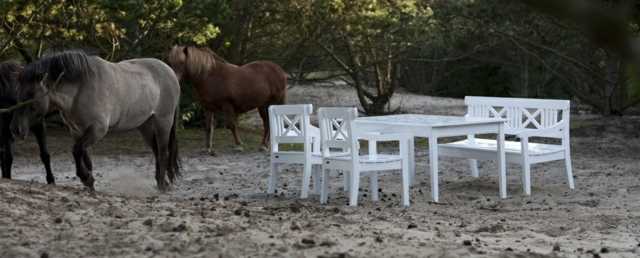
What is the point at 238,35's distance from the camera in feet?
54.7

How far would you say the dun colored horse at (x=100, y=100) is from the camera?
7730mm

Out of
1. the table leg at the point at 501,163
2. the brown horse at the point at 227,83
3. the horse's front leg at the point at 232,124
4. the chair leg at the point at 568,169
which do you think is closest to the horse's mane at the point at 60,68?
the table leg at the point at 501,163

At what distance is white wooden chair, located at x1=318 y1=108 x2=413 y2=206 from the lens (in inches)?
306

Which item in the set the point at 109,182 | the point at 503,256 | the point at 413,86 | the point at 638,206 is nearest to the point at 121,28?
the point at 109,182

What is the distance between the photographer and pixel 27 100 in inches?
304

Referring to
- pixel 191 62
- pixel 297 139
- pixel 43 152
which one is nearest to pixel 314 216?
pixel 297 139

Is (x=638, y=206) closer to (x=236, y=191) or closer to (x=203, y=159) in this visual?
(x=236, y=191)

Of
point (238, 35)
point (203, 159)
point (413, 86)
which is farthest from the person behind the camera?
point (413, 86)

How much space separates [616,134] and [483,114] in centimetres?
630

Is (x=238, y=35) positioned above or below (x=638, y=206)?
above

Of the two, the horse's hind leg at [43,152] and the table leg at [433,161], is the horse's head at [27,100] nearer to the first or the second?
the horse's hind leg at [43,152]

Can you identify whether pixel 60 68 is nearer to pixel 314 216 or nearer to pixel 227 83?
pixel 314 216

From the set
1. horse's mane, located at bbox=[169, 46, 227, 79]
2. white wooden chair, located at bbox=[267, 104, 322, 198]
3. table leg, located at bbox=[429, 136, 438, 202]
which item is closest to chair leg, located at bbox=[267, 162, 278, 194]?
white wooden chair, located at bbox=[267, 104, 322, 198]

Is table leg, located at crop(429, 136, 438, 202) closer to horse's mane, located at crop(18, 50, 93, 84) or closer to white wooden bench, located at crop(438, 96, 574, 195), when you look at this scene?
white wooden bench, located at crop(438, 96, 574, 195)
